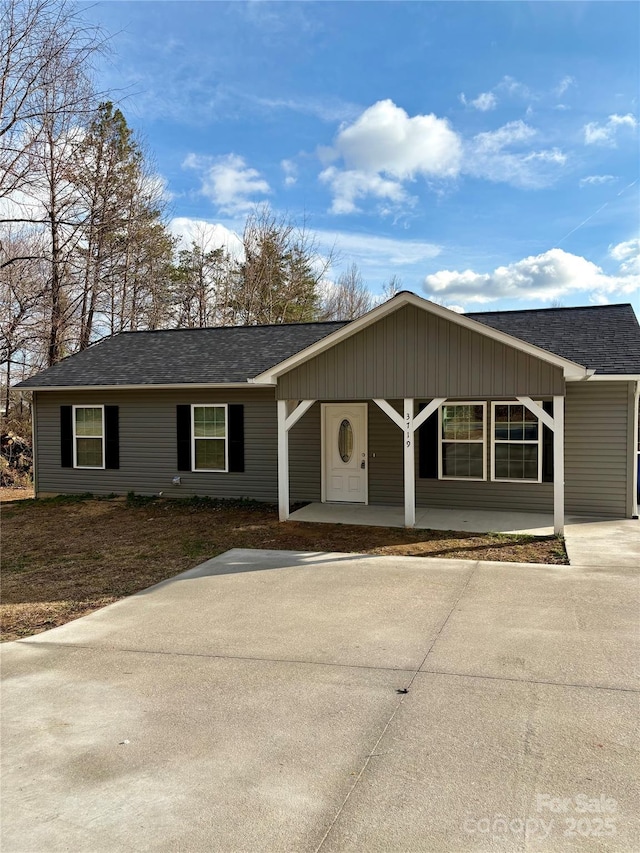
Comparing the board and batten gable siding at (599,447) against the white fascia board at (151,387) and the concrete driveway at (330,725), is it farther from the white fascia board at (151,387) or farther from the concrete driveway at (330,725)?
the white fascia board at (151,387)

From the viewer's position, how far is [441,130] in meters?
15.6

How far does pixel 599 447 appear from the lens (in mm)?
10305

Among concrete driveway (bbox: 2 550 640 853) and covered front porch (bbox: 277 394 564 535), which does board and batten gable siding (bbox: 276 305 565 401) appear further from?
concrete driveway (bbox: 2 550 640 853)

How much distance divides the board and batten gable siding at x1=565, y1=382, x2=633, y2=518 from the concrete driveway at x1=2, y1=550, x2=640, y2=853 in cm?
457

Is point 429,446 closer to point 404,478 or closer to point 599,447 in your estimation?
point 404,478

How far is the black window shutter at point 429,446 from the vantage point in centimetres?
1134

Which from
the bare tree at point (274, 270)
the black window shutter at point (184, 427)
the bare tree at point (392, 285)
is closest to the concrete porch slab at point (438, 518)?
the black window shutter at point (184, 427)

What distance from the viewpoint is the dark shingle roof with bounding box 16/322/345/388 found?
41.6 feet

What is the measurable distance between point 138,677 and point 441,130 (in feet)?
51.5

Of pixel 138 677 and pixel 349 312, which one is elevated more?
pixel 349 312

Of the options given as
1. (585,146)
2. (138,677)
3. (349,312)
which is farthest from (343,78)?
(349,312)

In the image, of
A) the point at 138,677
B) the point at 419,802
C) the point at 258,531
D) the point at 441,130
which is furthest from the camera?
the point at 441,130

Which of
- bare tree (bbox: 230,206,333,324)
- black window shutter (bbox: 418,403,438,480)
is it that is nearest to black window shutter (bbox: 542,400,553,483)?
black window shutter (bbox: 418,403,438,480)

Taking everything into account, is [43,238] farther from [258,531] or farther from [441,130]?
[258,531]
